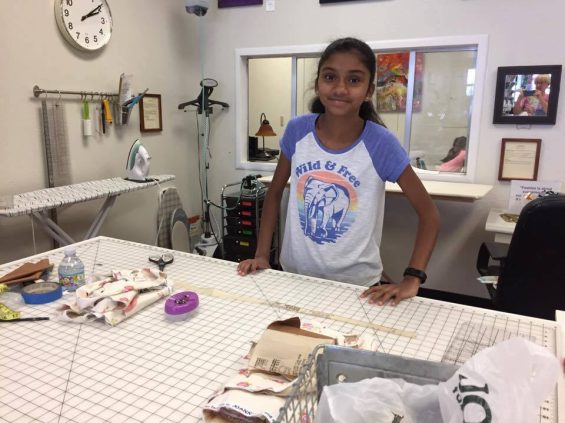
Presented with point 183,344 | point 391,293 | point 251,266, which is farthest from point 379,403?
point 251,266

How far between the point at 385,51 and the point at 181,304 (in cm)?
279

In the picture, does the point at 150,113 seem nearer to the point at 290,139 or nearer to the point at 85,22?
the point at 85,22

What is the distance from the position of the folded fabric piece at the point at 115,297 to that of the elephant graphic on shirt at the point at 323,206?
0.48 m

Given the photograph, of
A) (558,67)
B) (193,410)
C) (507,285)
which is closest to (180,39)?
(558,67)

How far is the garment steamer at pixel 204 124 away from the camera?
10.9ft

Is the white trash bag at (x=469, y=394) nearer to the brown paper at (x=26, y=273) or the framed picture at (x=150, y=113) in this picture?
the brown paper at (x=26, y=273)

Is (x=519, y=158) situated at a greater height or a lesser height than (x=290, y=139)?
lesser

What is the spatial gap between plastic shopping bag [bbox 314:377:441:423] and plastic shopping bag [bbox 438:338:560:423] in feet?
0.12

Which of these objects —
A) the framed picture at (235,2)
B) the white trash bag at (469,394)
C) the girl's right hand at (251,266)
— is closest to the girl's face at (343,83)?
the girl's right hand at (251,266)

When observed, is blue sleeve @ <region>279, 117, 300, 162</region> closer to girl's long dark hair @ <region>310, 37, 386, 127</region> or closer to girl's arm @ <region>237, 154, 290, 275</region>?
girl's arm @ <region>237, 154, 290, 275</region>

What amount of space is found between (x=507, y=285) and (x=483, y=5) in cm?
214

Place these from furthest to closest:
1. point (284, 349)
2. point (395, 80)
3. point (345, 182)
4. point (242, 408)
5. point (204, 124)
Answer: point (204, 124) < point (395, 80) < point (345, 182) < point (284, 349) < point (242, 408)

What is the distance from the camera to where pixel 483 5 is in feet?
9.48

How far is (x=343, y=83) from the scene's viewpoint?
130 cm
